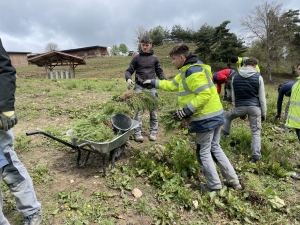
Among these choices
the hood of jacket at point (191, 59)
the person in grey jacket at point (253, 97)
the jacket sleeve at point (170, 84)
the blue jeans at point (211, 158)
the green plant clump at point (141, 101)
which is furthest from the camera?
the person in grey jacket at point (253, 97)

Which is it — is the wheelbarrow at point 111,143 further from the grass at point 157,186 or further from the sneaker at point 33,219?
the sneaker at point 33,219

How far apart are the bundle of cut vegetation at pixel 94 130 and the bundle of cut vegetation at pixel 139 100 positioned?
0.46 metres

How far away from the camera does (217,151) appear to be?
328cm

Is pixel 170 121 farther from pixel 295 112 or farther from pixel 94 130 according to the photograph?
pixel 295 112

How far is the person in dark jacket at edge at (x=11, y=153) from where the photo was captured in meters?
2.12

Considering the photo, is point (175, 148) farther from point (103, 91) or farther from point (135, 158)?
point (103, 91)

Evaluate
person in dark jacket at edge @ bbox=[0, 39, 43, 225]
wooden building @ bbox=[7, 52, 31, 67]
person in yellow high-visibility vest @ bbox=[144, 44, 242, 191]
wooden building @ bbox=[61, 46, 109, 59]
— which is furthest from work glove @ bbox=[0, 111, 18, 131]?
wooden building @ bbox=[61, 46, 109, 59]

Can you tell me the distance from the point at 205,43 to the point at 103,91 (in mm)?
23088

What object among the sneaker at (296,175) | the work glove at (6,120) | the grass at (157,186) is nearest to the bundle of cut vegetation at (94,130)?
the grass at (157,186)

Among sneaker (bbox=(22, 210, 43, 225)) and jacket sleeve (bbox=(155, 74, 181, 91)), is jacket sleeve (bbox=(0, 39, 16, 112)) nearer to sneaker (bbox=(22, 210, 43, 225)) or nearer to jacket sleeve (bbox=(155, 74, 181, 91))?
sneaker (bbox=(22, 210, 43, 225))

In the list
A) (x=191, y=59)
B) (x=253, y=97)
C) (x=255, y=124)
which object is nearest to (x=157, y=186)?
(x=191, y=59)

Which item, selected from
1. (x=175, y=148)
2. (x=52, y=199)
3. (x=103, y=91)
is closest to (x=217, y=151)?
(x=175, y=148)

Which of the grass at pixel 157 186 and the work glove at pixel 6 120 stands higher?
the work glove at pixel 6 120

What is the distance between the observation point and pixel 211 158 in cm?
316
